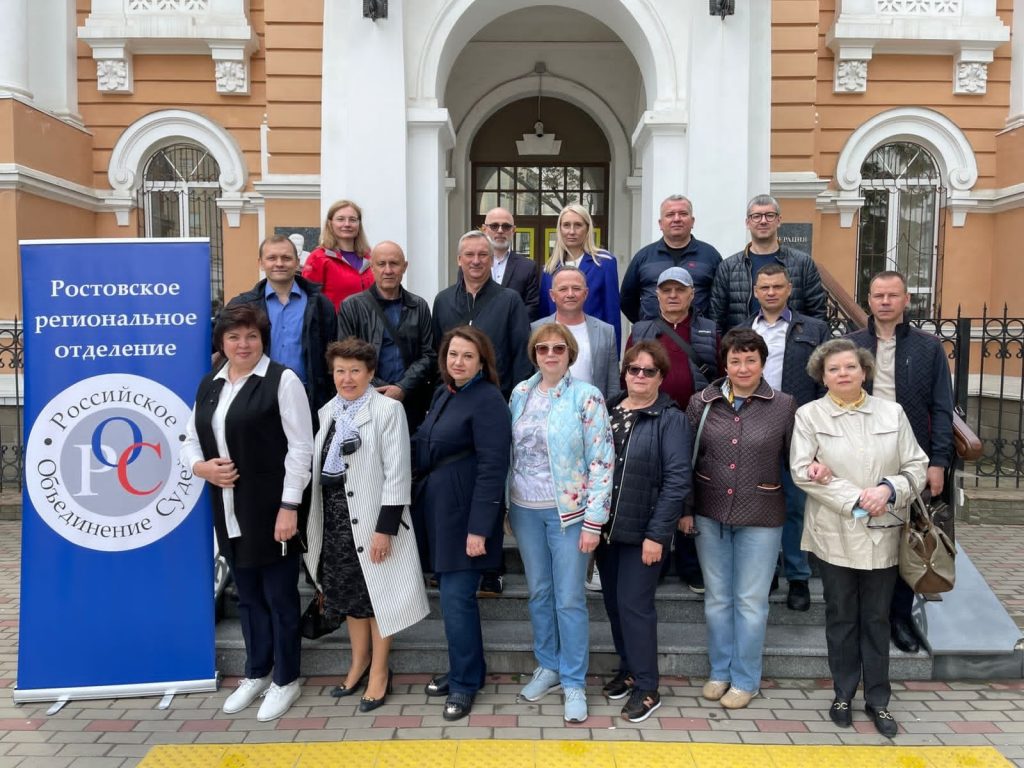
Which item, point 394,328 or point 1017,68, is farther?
point 1017,68

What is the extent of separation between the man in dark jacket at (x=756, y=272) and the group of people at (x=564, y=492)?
0.59m

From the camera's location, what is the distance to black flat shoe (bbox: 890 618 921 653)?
13.6 feet

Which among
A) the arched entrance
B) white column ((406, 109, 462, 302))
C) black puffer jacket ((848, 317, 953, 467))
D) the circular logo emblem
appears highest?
the arched entrance

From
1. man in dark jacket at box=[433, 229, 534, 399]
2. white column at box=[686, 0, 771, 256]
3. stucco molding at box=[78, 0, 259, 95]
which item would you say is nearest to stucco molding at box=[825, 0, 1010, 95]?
white column at box=[686, 0, 771, 256]

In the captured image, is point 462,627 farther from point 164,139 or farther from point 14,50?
point 14,50

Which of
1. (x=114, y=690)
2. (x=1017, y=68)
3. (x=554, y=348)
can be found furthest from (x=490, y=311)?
(x=1017, y=68)

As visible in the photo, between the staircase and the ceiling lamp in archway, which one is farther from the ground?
the ceiling lamp in archway

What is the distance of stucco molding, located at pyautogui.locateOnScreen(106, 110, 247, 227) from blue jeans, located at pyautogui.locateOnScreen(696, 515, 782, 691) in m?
Answer: 9.08

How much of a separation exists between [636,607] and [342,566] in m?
1.43

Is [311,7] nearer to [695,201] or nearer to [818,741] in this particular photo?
[695,201]

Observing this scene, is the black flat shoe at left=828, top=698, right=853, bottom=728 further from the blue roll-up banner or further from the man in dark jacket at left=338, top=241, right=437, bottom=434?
the blue roll-up banner

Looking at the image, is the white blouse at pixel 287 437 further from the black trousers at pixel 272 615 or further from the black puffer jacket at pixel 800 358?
the black puffer jacket at pixel 800 358

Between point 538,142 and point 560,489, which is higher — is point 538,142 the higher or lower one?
the higher one

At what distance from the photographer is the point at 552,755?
3.36 m
